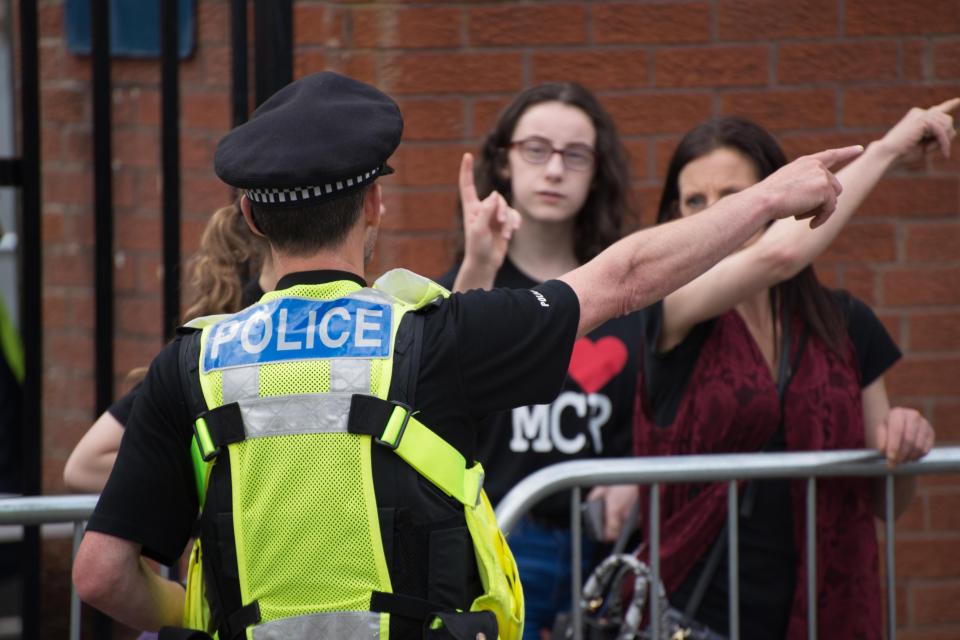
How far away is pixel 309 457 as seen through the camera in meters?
1.99

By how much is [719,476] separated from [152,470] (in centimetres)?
128

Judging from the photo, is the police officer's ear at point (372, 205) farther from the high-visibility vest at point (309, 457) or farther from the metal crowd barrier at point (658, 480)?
the metal crowd barrier at point (658, 480)

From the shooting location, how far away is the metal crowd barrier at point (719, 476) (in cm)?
285

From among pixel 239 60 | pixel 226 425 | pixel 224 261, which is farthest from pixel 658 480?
pixel 239 60

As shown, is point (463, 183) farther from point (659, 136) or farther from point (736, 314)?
point (659, 136)

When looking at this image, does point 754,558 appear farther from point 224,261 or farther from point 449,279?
point 224,261

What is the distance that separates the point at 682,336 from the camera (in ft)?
10.5

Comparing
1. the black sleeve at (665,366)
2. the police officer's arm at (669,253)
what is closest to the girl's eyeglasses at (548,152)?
the black sleeve at (665,366)

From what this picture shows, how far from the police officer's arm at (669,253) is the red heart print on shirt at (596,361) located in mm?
1255

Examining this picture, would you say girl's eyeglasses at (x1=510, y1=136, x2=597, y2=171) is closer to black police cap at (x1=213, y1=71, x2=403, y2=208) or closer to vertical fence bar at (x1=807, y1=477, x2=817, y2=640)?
vertical fence bar at (x1=807, y1=477, x2=817, y2=640)

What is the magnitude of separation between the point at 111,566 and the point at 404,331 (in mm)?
547

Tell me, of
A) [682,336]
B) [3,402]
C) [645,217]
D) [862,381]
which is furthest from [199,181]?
[862,381]

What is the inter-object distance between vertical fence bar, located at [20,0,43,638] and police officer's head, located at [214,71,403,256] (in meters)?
1.55

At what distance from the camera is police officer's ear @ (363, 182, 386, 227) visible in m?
2.12
